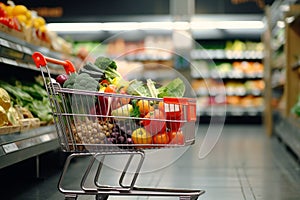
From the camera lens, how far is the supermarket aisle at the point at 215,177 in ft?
12.2

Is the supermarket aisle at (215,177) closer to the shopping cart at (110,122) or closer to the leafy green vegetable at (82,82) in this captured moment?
the shopping cart at (110,122)

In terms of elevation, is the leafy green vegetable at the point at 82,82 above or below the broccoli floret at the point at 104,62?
below

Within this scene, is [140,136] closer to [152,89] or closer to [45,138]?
[152,89]

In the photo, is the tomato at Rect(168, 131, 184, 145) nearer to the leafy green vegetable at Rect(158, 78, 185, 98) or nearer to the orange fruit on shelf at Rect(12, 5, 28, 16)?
the leafy green vegetable at Rect(158, 78, 185, 98)

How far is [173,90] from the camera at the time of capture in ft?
9.80

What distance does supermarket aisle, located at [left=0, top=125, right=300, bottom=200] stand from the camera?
3727mm

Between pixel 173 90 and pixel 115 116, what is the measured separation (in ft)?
1.14

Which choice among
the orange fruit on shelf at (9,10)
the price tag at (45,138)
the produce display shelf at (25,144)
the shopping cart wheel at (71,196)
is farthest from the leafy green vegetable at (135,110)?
the orange fruit on shelf at (9,10)

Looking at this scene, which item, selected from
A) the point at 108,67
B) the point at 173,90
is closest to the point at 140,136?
the point at 173,90

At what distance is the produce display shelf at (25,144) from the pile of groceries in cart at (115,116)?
589mm

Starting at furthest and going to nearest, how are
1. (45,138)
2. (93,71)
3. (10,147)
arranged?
(45,138) → (10,147) → (93,71)

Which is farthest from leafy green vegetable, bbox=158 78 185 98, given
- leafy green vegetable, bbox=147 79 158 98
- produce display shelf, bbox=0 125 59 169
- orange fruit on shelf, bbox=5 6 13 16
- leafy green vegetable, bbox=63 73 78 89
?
orange fruit on shelf, bbox=5 6 13 16

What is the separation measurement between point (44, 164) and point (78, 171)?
491 mm

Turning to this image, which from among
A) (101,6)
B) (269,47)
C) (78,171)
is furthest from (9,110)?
(101,6)
